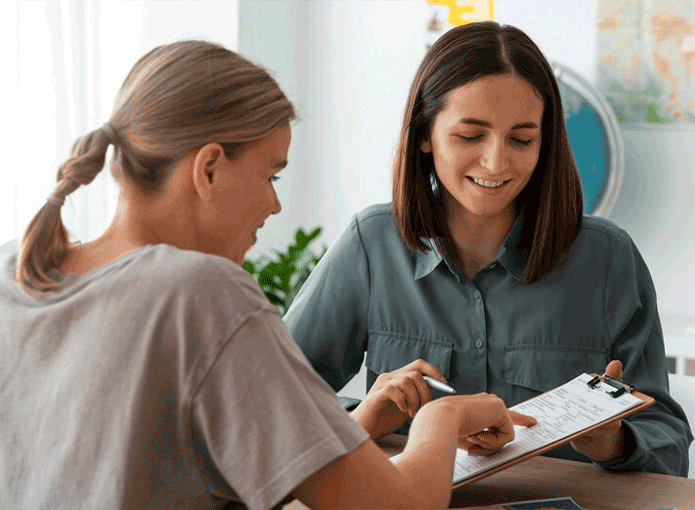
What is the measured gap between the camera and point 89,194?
9.95 feet

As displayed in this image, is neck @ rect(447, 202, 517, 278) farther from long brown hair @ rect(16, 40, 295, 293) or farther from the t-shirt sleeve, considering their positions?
the t-shirt sleeve

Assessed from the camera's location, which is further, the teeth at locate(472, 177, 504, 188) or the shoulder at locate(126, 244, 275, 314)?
the teeth at locate(472, 177, 504, 188)

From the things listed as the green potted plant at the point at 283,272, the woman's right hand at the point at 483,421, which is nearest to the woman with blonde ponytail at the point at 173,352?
the woman's right hand at the point at 483,421

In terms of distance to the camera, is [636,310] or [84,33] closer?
[636,310]

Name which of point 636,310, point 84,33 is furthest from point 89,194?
point 636,310

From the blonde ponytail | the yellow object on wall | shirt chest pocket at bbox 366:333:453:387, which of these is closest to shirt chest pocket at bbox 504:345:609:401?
shirt chest pocket at bbox 366:333:453:387

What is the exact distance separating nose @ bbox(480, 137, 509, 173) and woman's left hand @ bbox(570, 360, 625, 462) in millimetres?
417

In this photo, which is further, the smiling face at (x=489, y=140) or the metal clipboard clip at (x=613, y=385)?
the smiling face at (x=489, y=140)

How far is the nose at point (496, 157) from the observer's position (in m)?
1.64

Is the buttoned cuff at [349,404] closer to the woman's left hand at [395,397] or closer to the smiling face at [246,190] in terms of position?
the woman's left hand at [395,397]

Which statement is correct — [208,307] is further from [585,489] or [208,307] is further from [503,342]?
[503,342]

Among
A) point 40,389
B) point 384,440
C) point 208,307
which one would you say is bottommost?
point 384,440

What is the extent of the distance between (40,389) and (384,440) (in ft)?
2.57

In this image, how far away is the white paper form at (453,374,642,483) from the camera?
1.31 m
